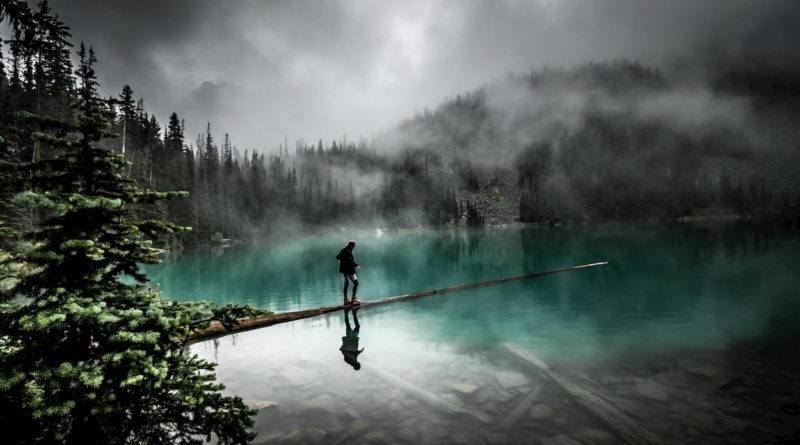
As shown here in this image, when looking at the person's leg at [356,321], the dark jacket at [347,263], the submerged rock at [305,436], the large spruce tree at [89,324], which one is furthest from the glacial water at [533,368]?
the large spruce tree at [89,324]

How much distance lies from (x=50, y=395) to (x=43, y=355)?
0.60 m

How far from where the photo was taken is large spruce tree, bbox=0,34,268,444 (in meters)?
3.73

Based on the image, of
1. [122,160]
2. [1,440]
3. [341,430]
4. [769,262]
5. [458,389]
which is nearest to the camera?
[1,440]

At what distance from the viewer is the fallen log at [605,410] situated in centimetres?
702

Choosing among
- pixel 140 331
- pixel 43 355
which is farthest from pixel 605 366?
pixel 43 355

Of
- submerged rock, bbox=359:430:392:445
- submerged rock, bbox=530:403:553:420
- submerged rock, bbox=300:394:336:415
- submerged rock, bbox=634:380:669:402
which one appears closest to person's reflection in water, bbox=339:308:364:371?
submerged rock, bbox=300:394:336:415

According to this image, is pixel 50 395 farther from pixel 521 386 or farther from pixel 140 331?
pixel 521 386

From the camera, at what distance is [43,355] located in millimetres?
4020

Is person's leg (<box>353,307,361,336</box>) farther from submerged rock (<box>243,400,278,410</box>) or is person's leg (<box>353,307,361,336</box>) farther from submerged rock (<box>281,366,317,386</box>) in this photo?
submerged rock (<box>243,400,278,410</box>)

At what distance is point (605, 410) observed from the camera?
313 inches

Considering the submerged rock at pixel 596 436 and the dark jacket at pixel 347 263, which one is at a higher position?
the dark jacket at pixel 347 263

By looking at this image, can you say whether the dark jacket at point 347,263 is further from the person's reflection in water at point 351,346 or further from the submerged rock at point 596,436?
the submerged rock at point 596,436

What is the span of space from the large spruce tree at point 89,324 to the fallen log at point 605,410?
7.40 m

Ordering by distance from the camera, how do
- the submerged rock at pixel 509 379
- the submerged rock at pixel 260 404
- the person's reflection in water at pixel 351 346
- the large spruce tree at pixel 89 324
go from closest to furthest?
the large spruce tree at pixel 89 324 → the submerged rock at pixel 260 404 → the submerged rock at pixel 509 379 → the person's reflection in water at pixel 351 346
